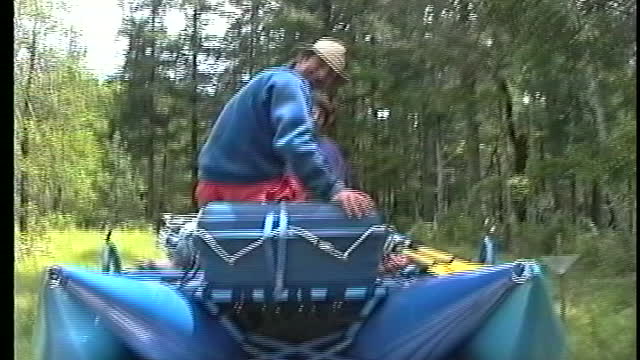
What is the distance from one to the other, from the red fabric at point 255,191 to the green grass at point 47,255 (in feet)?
0.35

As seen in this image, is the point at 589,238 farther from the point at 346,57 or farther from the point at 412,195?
the point at 346,57

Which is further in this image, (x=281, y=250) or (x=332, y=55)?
(x=332, y=55)

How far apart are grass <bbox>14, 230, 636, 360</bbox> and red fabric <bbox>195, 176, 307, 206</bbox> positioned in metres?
0.11

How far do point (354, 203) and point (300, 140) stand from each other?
11 centimetres

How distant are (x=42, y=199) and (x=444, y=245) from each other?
0.59 meters

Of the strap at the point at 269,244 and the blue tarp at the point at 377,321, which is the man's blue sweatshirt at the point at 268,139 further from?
the blue tarp at the point at 377,321

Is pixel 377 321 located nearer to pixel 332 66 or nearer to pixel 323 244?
pixel 323 244

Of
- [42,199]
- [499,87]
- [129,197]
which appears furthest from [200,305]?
[499,87]

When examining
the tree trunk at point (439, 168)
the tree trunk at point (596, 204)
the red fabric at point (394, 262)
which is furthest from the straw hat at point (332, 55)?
the tree trunk at point (596, 204)

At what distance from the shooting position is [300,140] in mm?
1509

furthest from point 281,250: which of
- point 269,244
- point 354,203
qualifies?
point 354,203

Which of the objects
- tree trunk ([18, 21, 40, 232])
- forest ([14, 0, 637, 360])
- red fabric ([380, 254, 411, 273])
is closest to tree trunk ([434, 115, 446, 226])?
forest ([14, 0, 637, 360])

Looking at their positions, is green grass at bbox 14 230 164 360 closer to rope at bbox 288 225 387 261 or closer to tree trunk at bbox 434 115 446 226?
rope at bbox 288 225 387 261

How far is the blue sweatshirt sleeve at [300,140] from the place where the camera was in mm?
1498
